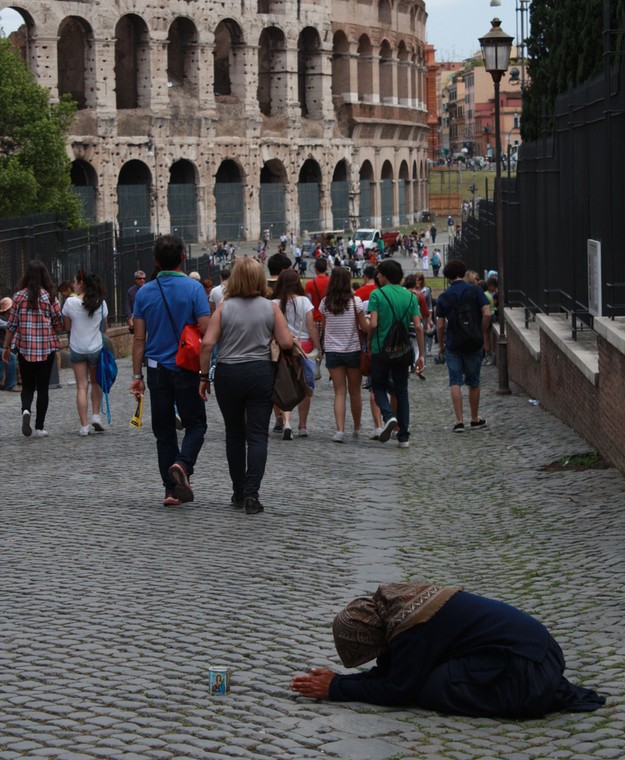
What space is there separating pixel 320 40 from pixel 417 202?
1519 centimetres

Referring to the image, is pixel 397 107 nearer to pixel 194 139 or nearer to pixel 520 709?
pixel 194 139

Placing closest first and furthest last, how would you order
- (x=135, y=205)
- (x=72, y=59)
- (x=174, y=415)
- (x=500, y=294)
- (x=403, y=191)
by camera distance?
(x=174, y=415)
(x=500, y=294)
(x=135, y=205)
(x=72, y=59)
(x=403, y=191)

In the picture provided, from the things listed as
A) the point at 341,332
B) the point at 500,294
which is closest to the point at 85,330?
the point at 341,332

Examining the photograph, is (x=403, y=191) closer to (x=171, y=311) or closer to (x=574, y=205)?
(x=574, y=205)

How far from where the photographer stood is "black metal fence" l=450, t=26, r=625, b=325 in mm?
9680

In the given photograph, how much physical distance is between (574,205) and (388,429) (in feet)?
7.26

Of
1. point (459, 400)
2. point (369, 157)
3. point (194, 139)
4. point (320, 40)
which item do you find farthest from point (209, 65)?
point (459, 400)

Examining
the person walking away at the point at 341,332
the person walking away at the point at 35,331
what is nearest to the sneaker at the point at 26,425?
the person walking away at the point at 35,331

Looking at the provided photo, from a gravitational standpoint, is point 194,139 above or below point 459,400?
above

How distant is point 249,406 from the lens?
8586mm

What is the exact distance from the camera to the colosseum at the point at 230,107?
2240 inches

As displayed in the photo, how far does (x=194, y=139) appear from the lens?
6078 cm

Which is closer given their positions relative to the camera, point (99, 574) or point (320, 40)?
point (99, 574)

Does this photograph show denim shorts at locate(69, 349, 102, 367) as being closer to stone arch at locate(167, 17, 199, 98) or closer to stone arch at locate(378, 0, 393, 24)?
stone arch at locate(167, 17, 199, 98)
